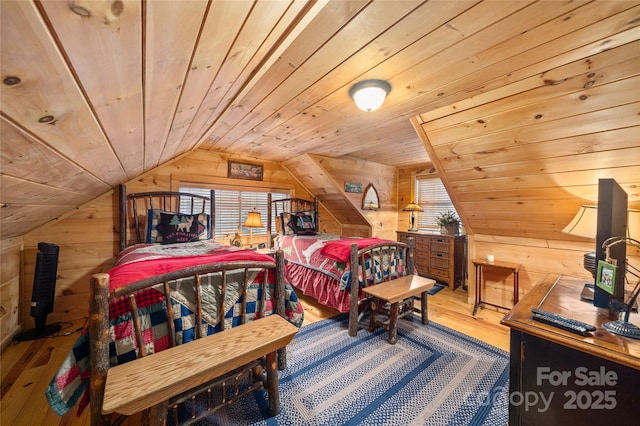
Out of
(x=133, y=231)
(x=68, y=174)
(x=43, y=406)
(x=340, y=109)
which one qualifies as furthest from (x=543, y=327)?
(x=133, y=231)

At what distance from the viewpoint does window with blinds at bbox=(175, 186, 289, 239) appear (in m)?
3.67

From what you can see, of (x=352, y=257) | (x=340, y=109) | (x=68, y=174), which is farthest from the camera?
(x=352, y=257)

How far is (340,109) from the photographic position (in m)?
2.10

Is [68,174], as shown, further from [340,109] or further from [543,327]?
[543,327]

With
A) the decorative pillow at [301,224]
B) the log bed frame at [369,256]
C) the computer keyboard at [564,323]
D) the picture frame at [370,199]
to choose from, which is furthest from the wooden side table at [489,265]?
the decorative pillow at [301,224]

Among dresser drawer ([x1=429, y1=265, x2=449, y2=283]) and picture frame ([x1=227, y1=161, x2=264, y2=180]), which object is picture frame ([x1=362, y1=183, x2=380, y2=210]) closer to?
dresser drawer ([x1=429, y1=265, x2=449, y2=283])

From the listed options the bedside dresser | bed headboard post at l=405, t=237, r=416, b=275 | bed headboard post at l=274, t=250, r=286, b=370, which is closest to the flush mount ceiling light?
bed headboard post at l=274, t=250, r=286, b=370

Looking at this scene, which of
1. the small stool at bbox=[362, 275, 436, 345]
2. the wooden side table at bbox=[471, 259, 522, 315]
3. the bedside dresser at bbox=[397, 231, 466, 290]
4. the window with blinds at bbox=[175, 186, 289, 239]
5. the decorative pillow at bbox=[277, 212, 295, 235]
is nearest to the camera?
the small stool at bbox=[362, 275, 436, 345]

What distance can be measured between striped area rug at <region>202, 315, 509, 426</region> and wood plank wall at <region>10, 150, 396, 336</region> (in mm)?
2349

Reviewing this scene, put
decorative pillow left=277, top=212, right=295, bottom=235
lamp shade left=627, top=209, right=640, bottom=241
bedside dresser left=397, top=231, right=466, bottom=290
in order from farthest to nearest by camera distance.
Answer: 1. decorative pillow left=277, top=212, right=295, bottom=235
2. bedside dresser left=397, top=231, right=466, bottom=290
3. lamp shade left=627, top=209, right=640, bottom=241

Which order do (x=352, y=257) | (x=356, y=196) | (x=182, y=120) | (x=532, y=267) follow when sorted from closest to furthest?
(x=182, y=120)
(x=352, y=257)
(x=532, y=267)
(x=356, y=196)

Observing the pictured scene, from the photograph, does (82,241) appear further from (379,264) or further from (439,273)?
(439,273)

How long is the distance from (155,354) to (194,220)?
207 centimetres

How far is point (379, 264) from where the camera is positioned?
2682 mm
